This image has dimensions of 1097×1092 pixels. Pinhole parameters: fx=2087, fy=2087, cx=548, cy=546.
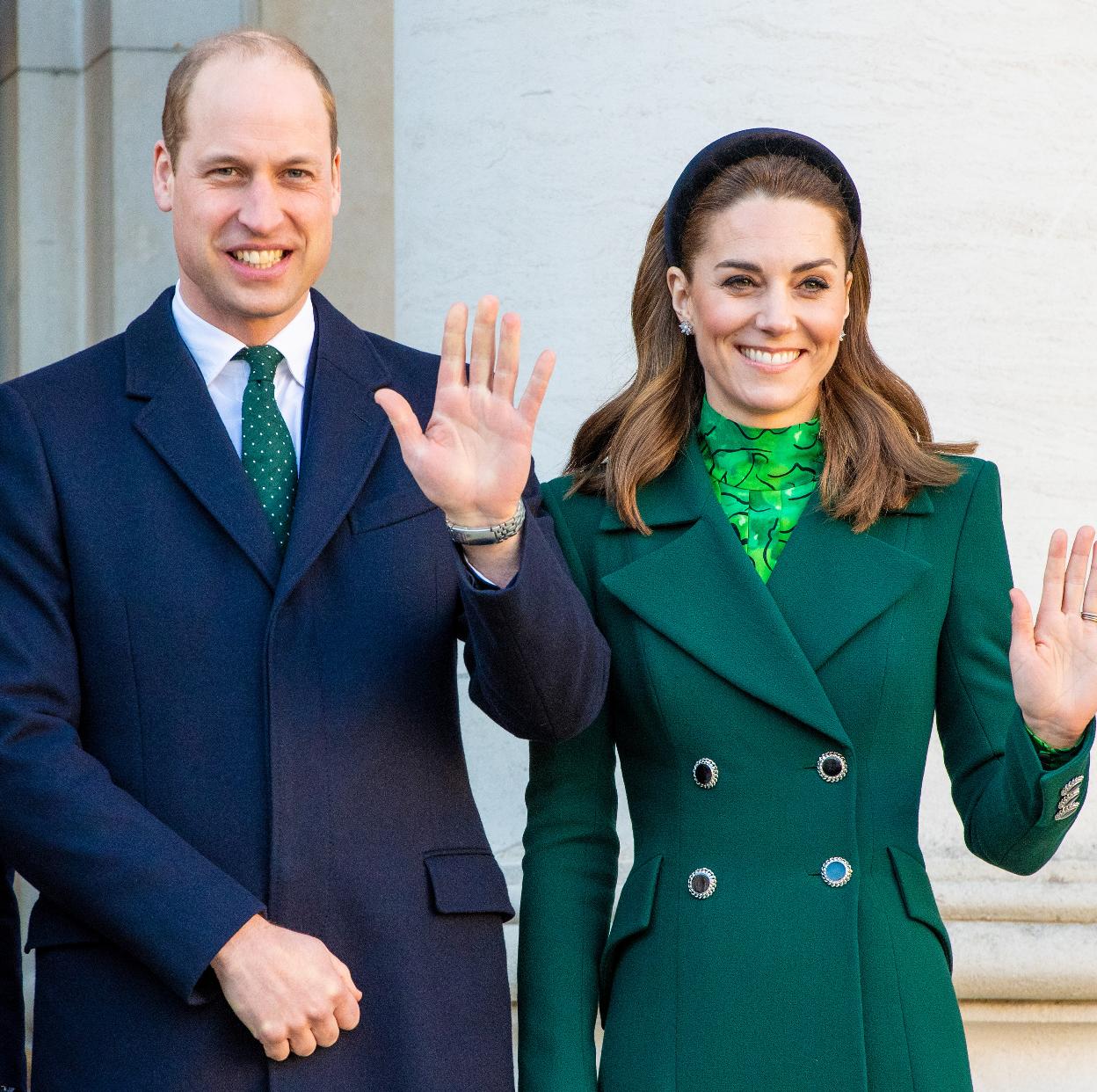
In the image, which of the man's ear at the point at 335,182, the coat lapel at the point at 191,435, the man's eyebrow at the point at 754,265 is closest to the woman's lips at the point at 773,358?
the man's eyebrow at the point at 754,265

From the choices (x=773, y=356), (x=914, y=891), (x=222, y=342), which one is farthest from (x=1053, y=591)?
(x=222, y=342)

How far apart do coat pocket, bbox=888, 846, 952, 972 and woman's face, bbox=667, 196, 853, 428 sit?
0.69 meters

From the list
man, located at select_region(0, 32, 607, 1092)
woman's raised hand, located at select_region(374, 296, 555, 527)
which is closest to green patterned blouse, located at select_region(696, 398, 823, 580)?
man, located at select_region(0, 32, 607, 1092)

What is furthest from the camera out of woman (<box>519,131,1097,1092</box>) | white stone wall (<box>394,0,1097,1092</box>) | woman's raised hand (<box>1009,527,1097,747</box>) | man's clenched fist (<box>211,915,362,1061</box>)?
white stone wall (<box>394,0,1097,1092</box>)

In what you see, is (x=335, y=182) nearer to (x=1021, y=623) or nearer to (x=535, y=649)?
(x=535, y=649)

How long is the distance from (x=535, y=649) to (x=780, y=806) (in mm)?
486

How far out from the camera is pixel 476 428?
2.67m

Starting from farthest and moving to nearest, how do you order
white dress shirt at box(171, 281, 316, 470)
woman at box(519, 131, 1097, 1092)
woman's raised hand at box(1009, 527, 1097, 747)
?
white dress shirt at box(171, 281, 316, 470)
woman at box(519, 131, 1097, 1092)
woman's raised hand at box(1009, 527, 1097, 747)

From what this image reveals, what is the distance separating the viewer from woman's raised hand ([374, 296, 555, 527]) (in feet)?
8.62

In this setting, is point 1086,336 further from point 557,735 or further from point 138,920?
point 138,920

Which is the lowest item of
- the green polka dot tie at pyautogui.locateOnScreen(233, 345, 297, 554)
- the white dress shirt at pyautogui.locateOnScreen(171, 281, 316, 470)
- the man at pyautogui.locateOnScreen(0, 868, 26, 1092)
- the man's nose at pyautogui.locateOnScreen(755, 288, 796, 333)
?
the man at pyautogui.locateOnScreen(0, 868, 26, 1092)

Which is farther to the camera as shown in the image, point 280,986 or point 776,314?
point 776,314

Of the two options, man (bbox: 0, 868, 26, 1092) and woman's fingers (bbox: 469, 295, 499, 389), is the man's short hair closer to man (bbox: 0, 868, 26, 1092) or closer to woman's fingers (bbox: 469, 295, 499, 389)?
woman's fingers (bbox: 469, 295, 499, 389)

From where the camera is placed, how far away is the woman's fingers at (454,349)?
8.60 feet
